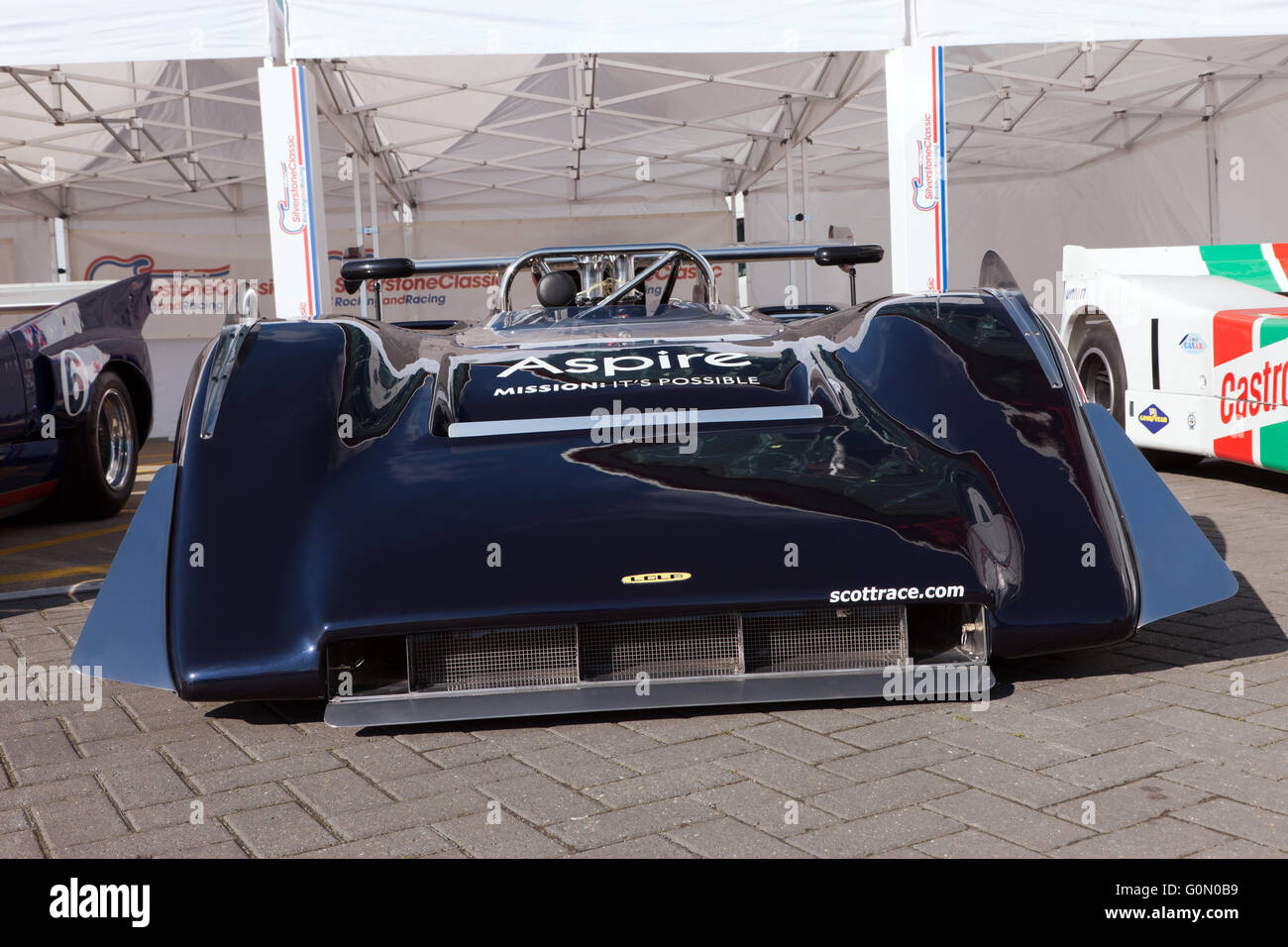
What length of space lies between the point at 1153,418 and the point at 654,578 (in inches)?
181

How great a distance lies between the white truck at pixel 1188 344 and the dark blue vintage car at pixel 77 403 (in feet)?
17.8

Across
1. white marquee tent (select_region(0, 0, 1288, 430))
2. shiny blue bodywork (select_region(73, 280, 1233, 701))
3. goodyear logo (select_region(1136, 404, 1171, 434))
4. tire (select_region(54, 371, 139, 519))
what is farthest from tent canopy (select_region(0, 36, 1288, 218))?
shiny blue bodywork (select_region(73, 280, 1233, 701))

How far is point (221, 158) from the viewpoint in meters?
13.5

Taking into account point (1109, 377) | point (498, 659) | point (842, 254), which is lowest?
point (498, 659)

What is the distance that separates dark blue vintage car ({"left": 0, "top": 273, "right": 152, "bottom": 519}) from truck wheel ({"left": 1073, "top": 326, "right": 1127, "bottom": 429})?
5.16 m

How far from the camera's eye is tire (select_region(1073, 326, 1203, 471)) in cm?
643

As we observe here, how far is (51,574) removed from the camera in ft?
15.6

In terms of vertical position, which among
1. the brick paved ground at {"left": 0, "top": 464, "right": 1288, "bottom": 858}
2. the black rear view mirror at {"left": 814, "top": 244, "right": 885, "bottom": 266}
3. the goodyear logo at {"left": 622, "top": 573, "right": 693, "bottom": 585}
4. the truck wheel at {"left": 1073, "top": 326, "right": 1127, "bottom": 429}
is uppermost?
the black rear view mirror at {"left": 814, "top": 244, "right": 885, "bottom": 266}

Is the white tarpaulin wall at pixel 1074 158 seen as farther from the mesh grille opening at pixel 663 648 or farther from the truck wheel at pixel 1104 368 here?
the mesh grille opening at pixel 663 648

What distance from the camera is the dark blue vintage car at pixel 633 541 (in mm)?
2410

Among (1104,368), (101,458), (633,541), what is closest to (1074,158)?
(1104,368)

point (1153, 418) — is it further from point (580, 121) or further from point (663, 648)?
point (580, 121)

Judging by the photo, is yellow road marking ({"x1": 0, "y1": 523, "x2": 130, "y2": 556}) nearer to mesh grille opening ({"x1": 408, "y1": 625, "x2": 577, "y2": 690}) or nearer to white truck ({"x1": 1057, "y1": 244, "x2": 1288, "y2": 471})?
mesh grille opening ({"x1": 408, "y1": 625, "x2": 577, "y2": 690})
